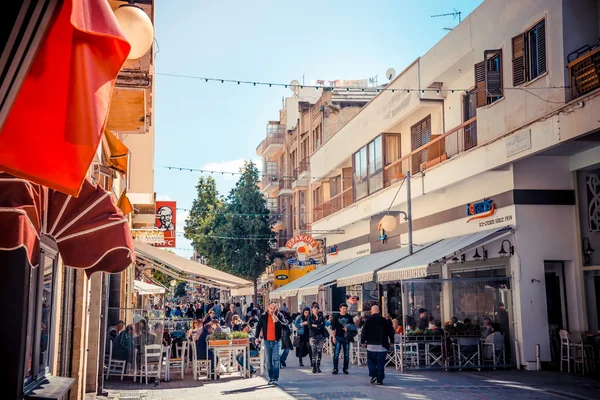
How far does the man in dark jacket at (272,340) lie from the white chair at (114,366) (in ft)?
10.9

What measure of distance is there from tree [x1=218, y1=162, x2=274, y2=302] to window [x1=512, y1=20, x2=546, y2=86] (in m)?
34.5

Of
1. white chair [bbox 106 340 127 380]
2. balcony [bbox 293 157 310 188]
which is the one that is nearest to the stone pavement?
white chair [bbox 106 340 127 380]

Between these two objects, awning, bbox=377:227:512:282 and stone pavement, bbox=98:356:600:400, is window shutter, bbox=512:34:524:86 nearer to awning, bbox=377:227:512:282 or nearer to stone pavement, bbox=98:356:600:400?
awning, bbox=377:227:512:282

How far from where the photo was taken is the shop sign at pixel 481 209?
18219mm

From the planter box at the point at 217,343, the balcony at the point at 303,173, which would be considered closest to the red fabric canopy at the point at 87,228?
the planter box at the point at 217,343

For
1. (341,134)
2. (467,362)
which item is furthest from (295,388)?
(341,134)

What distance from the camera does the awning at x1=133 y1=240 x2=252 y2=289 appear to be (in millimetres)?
17703

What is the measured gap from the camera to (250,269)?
1978 inches

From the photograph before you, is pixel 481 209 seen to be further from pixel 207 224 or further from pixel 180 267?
pixel 207 224

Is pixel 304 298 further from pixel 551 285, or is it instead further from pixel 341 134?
pixel 551 285

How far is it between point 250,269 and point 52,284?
41.6 meters

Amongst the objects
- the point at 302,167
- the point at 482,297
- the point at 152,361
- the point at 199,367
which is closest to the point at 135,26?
the point at 152,361

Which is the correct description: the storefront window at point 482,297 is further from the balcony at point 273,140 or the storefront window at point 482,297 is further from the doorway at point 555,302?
the balcony at point 273,140

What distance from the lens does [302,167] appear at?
46375 mm
